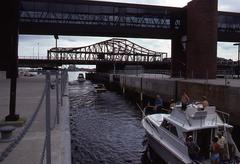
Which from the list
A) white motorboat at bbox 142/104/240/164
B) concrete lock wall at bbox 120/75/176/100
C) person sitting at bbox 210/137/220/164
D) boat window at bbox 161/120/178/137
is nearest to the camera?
person sitting at bbox 210/137/220/164

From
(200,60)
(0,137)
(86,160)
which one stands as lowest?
(86,160)

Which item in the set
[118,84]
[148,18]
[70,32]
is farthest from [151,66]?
[70,32]

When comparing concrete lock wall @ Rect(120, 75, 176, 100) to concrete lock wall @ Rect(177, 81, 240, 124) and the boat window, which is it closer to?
concrete lock wall @ Rect(177, 81, 240, 124)

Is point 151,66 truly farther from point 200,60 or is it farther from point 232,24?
point 200,60

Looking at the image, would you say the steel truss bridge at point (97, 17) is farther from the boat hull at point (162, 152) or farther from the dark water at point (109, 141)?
the boat hull at point (162, 152)

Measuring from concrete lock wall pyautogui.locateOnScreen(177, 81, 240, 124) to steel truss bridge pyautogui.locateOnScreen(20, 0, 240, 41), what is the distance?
26.2 metres

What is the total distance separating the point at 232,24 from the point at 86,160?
61.7 m

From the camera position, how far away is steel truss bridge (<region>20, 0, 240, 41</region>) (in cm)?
5288

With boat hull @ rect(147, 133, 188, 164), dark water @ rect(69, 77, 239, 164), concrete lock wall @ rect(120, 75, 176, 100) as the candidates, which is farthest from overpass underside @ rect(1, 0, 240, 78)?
boat hull @ rect(147, 133, 188, 164)

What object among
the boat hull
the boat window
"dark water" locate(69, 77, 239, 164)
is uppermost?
the boat window

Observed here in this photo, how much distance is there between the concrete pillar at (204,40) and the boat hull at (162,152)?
28456 millimetres

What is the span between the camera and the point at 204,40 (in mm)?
42219

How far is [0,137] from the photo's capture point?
10078 mm

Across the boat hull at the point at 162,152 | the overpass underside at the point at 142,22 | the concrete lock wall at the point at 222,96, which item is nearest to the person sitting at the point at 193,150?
the boat hull at the point at 162,152
